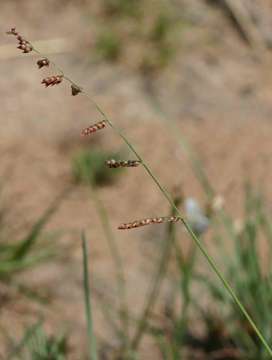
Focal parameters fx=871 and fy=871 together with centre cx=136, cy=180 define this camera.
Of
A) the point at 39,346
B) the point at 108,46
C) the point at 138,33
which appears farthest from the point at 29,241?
the point at 138,33

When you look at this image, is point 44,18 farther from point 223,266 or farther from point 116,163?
point 116,163

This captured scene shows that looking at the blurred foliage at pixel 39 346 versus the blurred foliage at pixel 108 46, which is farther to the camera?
the blurred foliage at pixel 108 46

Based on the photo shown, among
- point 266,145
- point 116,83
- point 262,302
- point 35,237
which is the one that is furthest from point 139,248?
point 116,83

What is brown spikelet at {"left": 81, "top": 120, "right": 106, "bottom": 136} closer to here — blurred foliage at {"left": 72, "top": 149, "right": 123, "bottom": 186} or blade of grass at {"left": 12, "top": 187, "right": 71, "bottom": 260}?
blade of grass at {"left": 12, "top": 187, "right": 71, "bottom": 260}

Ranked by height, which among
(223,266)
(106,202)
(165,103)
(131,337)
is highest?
(165,103)

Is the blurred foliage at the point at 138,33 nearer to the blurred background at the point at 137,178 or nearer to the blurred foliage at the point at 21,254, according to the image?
the blurred background at the point at 137,178

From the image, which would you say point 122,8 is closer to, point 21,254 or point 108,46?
point 108,46

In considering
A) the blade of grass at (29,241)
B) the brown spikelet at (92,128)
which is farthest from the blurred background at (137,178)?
the brown spikelet at (92,128)

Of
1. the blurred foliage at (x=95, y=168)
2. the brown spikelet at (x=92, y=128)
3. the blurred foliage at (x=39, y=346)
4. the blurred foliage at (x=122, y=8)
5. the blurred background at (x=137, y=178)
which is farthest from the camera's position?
the blurred foliage at (x=122, y=8)
